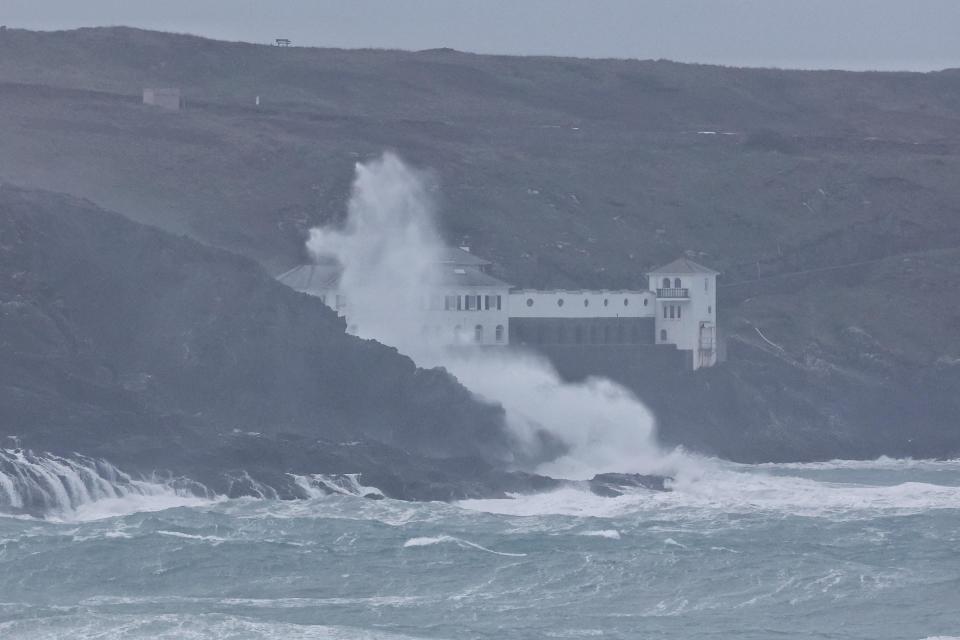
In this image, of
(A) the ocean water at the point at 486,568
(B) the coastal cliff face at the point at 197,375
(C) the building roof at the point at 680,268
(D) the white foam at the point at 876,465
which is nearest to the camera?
(A) the ocean water at the point at 486,568

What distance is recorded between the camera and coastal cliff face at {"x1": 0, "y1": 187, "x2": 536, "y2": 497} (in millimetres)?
55094

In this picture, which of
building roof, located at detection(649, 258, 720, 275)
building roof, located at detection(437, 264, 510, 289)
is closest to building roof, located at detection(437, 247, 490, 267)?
building roof, located at detection(437, 264, 510, 289)

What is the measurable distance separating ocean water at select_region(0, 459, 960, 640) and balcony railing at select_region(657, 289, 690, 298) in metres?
21.5

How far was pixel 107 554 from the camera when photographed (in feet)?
149

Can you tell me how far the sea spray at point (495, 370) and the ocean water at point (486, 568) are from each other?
10.5m

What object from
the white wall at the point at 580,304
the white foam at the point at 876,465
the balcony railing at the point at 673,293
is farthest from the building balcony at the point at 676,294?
the white foam at the point at 876,465

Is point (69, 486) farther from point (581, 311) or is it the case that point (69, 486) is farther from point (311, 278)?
point (581, 311)

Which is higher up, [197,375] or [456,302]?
[456,302]

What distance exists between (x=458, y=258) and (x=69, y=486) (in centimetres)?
2844

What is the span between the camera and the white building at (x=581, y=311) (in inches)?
2982

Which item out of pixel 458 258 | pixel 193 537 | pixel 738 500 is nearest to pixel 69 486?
pixel 193 537

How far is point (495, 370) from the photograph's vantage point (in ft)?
238

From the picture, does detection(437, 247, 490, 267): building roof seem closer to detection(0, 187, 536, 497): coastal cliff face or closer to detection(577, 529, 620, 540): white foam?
detection(0, 187, 536, 497): coastal cliff face

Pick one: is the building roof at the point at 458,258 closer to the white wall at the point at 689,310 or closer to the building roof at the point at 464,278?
the building roof at the point at 464,278
